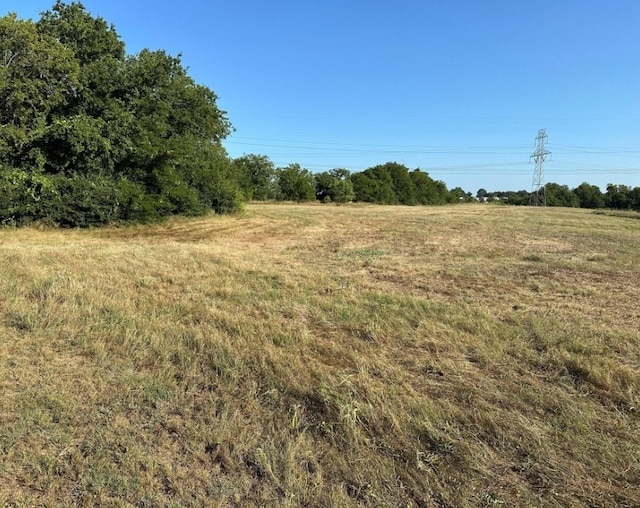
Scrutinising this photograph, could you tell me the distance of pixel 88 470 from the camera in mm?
2434

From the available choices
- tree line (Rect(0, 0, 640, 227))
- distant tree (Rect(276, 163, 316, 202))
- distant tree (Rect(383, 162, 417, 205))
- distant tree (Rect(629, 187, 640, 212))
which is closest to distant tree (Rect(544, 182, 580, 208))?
distant tree (Rect(629, 187, 640, 212))

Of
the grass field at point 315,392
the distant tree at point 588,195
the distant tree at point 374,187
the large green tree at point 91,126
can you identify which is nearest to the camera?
the grass field at point 315,392

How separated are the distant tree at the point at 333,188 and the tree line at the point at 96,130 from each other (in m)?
38.0

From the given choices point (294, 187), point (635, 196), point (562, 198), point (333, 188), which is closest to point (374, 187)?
point (333, 188)

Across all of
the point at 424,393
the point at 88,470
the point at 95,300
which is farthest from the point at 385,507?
the point at 95,300

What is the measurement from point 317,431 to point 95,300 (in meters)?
4.24

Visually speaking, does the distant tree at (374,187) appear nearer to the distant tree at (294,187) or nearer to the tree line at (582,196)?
the distant tree at (294,187)

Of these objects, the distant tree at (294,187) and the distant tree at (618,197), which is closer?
the distant tree at (294,187)

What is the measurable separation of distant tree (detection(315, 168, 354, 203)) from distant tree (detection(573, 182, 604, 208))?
5801 cm

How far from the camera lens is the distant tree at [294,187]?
57.8m

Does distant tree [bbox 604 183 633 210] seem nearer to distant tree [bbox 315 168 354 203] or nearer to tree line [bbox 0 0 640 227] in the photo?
distant tree [bbox 315 168 354 203]

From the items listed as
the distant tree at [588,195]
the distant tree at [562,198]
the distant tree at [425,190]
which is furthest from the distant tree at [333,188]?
the distant tree at [588,195]

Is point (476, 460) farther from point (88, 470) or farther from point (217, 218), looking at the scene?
point (217, 218)

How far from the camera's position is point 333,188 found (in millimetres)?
60625
